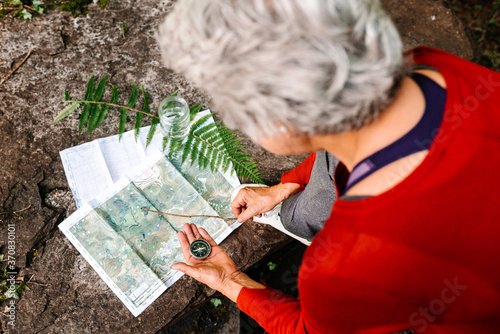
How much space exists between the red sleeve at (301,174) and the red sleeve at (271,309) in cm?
63

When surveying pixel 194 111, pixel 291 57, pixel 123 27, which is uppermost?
pixel 291 57

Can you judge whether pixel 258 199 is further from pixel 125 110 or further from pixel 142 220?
pixel 125 110

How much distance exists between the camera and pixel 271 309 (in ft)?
5.72

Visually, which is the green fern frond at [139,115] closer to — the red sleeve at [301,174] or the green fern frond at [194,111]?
the green fern frond at [194,111]

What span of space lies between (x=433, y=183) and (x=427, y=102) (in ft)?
0.89

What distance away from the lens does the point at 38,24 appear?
2.43m

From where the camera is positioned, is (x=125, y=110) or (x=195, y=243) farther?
(x=125, y=110)

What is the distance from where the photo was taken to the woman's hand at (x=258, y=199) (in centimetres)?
201

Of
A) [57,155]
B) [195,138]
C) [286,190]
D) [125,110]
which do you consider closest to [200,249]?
[286,190]

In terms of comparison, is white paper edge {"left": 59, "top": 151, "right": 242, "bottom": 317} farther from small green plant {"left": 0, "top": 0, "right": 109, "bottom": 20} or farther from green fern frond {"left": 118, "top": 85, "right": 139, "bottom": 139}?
small green plant {"left": 0, "top": 0, "right": 109, "bottom": 20}

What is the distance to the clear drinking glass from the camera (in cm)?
212

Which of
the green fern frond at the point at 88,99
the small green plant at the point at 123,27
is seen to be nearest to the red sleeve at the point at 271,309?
the green fern frond at the point at 88,99

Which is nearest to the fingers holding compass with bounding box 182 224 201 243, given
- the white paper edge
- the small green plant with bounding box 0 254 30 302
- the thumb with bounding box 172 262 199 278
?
the thumb with bounding box 172 262 199 278

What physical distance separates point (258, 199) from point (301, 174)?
0.96 feet
